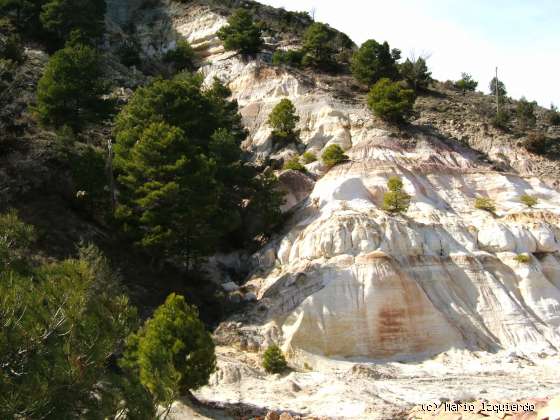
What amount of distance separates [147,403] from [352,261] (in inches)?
701

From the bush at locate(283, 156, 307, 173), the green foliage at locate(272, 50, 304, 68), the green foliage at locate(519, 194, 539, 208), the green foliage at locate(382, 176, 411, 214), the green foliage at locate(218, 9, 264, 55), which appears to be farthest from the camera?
the green foliage at locate(218, 9, 264, 55)

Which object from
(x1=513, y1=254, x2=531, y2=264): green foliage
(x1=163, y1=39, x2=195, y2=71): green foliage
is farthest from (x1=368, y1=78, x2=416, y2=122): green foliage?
(x1=163, y1=39, x2=195, y2=71): green foliage

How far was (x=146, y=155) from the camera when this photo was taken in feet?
102

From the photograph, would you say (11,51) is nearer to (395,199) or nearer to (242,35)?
(242,35)

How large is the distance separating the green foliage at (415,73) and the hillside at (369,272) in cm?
1329

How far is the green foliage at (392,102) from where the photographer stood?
1790 inches

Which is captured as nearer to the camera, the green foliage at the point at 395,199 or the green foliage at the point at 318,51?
the green foliage at the point at 395,199

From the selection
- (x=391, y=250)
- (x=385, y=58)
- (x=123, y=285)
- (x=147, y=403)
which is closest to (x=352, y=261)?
(x=391, y=250)

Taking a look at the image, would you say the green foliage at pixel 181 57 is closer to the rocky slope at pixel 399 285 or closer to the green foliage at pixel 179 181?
the green foliage at pixel 179 181

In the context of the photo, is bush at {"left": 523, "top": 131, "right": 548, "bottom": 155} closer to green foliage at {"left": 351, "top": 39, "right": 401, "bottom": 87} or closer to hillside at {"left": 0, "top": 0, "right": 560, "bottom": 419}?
hillside at {"left": 0, "top": 0, "right": 560, "bottom": 419}

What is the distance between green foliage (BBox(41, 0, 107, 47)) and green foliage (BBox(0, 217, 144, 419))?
43995 mm

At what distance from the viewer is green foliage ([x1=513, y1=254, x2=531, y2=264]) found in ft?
106

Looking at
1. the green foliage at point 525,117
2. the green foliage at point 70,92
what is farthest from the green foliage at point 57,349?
the green foliage at point 525,117

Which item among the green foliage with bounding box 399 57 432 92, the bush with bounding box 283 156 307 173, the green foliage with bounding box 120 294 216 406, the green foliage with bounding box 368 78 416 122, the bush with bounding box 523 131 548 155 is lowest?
the green foliage with bounding box 120 294 216 406
